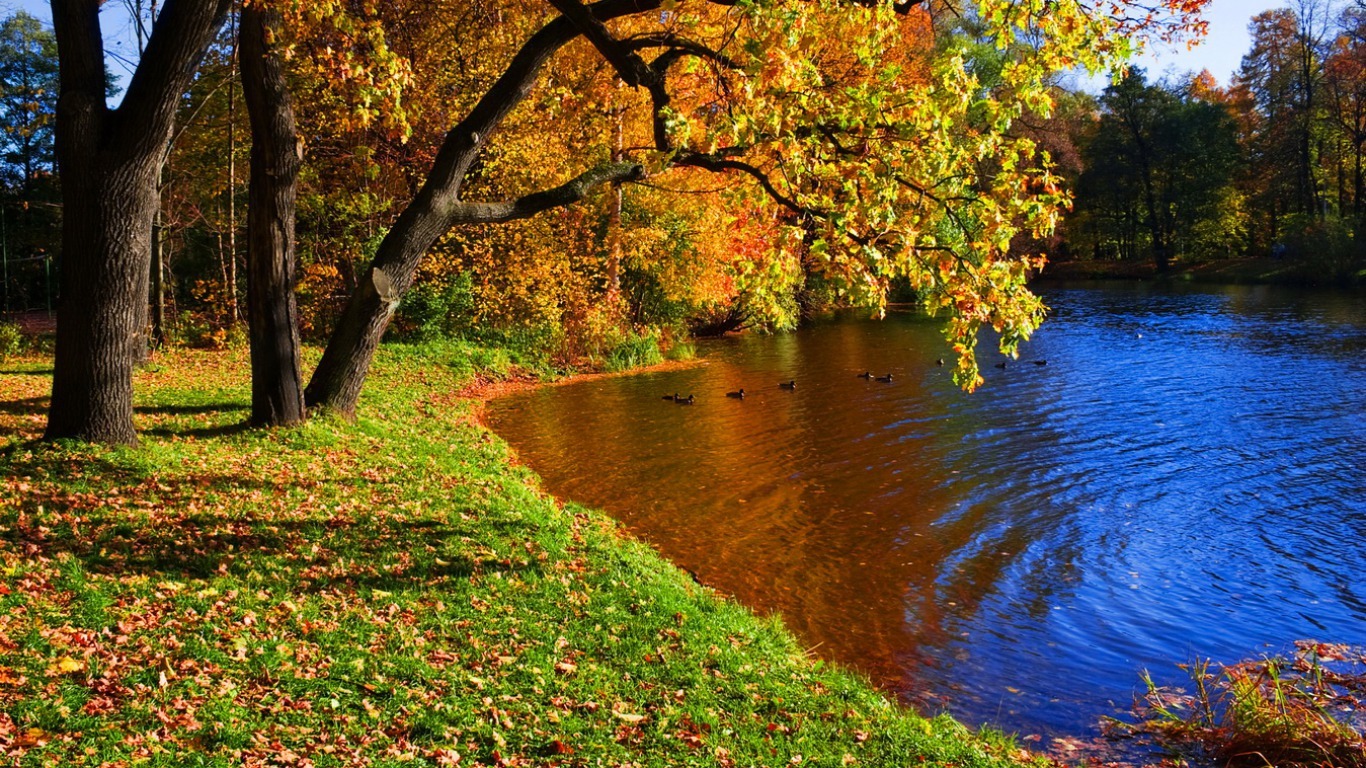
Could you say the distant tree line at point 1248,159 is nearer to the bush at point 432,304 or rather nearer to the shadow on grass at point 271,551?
the bush at point 432,304

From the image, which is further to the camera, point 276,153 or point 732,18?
point 276,153

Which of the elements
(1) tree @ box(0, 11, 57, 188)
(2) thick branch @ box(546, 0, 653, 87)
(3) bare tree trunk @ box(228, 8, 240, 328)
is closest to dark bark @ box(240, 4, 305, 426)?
(2) thick branch @ box(546, 0, 653, 87)

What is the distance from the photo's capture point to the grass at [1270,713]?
20.4 feet

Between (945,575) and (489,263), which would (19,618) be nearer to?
(945,575)

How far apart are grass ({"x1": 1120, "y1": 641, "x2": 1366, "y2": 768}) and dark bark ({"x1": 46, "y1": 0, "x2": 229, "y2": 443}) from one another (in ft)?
31.6

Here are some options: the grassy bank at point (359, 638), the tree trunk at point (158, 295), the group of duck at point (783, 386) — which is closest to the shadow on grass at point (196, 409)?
the grassy bank at point (359, 638)

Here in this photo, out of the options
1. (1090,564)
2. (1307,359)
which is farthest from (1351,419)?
(1090,564)

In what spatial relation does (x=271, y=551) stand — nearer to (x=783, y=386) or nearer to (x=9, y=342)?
(x=9, y=342)

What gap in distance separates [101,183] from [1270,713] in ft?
35.3

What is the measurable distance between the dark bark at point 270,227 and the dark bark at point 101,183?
6.97 ft

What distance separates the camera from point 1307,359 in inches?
947

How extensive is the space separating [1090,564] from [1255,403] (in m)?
11.5

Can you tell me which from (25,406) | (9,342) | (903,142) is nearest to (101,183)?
(25,406)

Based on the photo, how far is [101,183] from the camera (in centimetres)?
870
